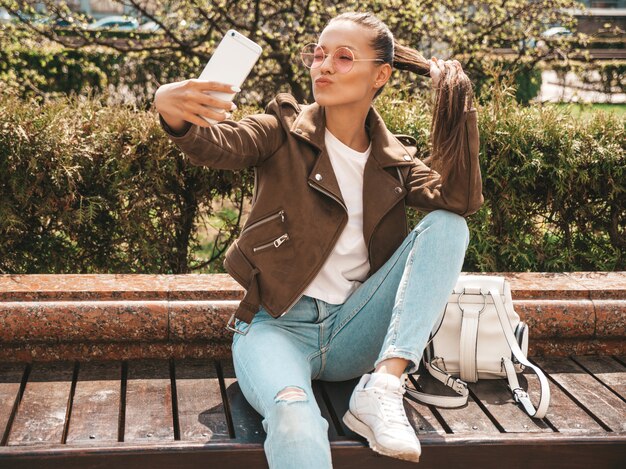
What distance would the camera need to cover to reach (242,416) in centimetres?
279

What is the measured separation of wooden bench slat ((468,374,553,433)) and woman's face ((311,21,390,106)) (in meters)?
1.20

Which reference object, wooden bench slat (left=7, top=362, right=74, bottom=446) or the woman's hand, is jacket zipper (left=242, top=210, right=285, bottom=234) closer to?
the woman's hand

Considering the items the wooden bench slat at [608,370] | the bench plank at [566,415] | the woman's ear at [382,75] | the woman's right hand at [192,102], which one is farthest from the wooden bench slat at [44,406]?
the wooden bench slat at [608,370]

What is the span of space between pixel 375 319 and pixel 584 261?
200 cm

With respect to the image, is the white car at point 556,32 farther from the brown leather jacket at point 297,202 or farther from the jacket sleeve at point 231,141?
the jacket sleeve at point 231,141

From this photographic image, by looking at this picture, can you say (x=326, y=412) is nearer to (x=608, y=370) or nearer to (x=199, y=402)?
(x=199, y=402)

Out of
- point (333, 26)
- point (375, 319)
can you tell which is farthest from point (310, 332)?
point (333, 26)

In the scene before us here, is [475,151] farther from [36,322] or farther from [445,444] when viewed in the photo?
[36,322]

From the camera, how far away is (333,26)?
2.88m

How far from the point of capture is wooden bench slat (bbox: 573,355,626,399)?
325cm

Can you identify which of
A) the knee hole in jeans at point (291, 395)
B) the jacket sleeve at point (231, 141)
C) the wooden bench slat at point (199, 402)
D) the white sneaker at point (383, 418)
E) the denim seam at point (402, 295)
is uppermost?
the jacket sleeve at point (231, 141)

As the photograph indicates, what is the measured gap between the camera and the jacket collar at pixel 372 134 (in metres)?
2.91

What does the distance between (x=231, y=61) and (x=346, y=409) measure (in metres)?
1.26

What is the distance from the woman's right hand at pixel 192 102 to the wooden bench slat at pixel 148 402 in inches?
39.7
